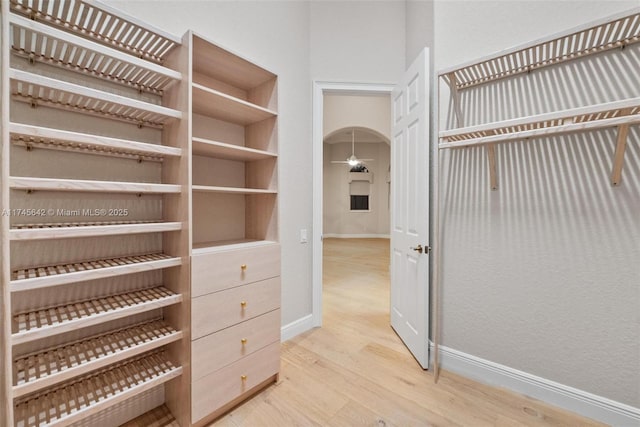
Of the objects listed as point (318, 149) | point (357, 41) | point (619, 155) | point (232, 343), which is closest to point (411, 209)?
point (318, 149)

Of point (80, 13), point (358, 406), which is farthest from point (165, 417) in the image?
point (80, 13)

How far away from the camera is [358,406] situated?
171cm

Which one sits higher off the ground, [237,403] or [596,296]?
[596,296]

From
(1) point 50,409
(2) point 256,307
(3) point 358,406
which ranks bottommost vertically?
(3) point 358,406

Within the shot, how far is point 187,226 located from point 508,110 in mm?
2124

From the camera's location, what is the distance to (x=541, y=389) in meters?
1.77

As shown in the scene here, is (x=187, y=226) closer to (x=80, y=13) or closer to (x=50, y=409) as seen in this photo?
(x=50, y=409)

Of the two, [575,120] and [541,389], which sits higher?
[575,120]

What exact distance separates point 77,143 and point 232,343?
4.23ft

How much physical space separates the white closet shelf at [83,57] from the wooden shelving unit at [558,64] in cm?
174

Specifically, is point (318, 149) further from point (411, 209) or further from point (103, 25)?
point (103, 25)

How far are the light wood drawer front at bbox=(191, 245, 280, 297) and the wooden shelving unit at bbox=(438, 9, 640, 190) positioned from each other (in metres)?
1.40

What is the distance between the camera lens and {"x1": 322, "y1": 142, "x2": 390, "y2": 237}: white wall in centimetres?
1056

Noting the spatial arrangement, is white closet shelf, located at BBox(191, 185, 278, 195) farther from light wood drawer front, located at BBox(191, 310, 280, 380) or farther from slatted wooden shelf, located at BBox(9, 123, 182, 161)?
light wood drawer front, located at BBox(191, 310, 280, 380)
